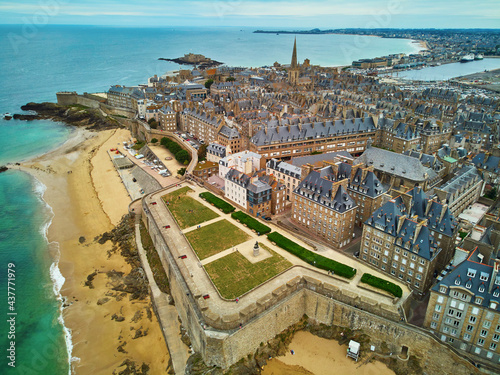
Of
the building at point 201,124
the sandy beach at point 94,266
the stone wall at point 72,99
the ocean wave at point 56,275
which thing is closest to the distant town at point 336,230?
the building at point 201,124

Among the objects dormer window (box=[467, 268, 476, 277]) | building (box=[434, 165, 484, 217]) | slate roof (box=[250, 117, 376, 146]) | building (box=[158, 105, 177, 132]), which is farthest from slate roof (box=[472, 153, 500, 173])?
building (box=[158, 105, 177, 132])

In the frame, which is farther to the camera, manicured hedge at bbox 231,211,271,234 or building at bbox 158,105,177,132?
building at bbox 158,105,177,132

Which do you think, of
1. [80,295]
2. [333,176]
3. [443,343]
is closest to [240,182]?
[333,176]

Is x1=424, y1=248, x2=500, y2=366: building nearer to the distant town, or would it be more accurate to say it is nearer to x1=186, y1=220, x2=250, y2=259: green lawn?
the distant town

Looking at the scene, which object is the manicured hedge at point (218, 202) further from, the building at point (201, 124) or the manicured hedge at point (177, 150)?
the building at point (201, 124)

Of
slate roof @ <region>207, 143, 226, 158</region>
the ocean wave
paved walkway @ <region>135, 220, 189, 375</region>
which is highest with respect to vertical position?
slate roof @ <region>207, 143, 226, 158</region>

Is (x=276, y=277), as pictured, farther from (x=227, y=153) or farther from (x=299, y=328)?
(x=227, y=153)

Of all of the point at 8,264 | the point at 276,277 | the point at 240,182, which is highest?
the point at 240,182
